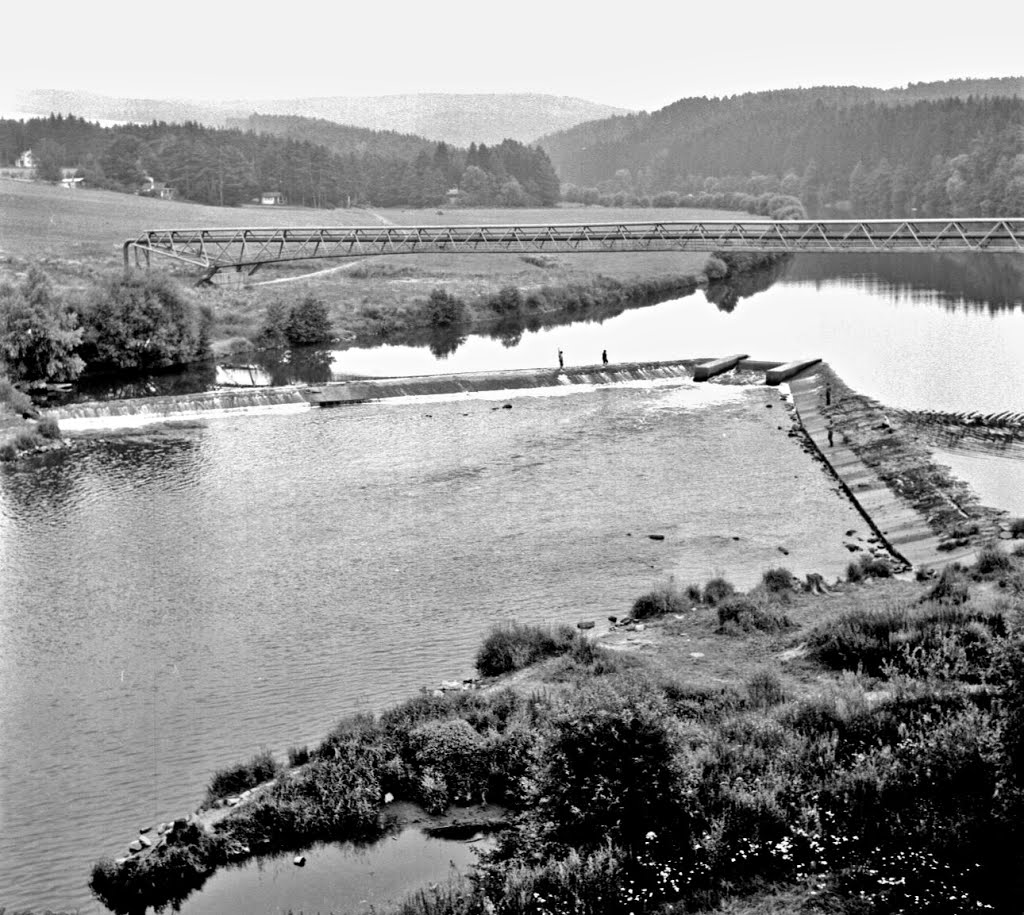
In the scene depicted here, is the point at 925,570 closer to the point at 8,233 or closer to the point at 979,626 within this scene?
the point at 979,626

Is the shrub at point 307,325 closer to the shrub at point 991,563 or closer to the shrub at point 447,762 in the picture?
the shrub at point 991,563

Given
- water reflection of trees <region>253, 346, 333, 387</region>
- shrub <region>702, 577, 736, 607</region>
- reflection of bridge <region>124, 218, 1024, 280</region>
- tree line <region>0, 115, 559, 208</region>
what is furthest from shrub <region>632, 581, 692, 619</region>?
tree line <region>0, 115, 559, 208</region>

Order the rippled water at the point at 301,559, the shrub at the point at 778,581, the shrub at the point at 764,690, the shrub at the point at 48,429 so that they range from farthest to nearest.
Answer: the shrub at the point at 48,429 → the shrub at the point at 778,581 → the rippled water at the point at 301,559 → the shrub at the point at 764,690

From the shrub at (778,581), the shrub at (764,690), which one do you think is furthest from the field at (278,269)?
the shrub at (764,690)

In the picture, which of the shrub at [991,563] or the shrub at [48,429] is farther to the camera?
the shrub at [48,429]

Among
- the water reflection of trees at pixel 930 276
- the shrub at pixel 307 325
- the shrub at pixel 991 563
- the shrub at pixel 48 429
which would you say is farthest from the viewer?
the water reflection of trees at pixel 930 276

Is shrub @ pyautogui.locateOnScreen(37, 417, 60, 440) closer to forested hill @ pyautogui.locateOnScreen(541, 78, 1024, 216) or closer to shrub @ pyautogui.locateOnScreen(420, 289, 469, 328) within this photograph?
shrub @ pyautogui.locateOnScreen(420, 289, 469, 328)

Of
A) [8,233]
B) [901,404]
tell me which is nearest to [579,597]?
[901,404]
